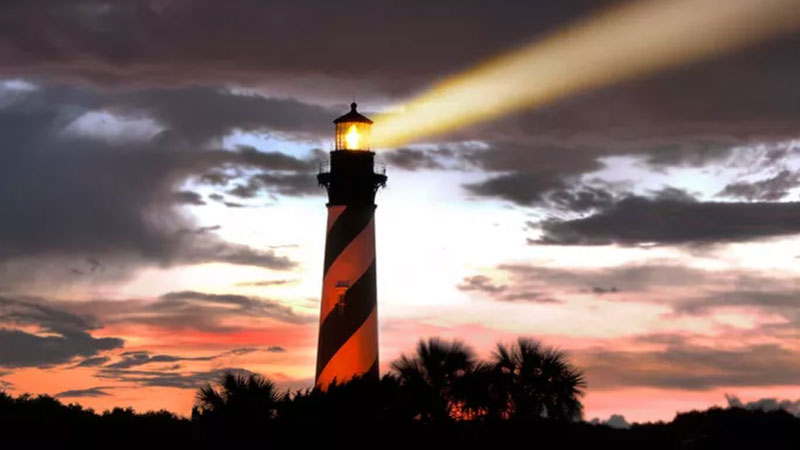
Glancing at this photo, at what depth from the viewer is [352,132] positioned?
211ft

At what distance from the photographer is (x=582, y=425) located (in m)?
52.5

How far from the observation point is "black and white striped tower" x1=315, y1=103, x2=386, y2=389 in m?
61.6

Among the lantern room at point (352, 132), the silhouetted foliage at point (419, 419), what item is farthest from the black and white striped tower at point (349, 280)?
the silhouetted foliage at point (419, 419)

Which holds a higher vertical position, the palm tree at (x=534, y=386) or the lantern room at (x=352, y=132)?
the lantern room at (x=352, y=132)

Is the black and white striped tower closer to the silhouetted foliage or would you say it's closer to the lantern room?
the lantern room

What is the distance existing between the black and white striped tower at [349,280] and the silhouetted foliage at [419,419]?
353 inches

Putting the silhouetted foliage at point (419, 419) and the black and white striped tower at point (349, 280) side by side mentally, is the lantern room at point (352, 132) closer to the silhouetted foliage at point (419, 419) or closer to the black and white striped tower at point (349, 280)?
the black and white striped tower at point (349, 280)

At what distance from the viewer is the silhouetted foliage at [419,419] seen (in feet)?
153

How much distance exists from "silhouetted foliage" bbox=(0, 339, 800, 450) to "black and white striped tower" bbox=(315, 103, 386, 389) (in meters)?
8.96

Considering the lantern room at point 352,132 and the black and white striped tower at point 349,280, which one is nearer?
the black and white striped tower at point 349,280

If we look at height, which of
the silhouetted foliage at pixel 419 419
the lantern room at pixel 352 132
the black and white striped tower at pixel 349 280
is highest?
the lantern room at pixel 352 132

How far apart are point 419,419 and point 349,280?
11761mm

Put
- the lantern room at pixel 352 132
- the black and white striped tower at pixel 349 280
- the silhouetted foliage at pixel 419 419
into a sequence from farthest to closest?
the lantern room at pixel 352 132 < the black and white striped tower at pixel 349 280 < the silhouetted foliage at pixel 419 419

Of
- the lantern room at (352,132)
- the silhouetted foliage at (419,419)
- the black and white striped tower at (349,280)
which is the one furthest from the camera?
the lantern room at (352,132)
